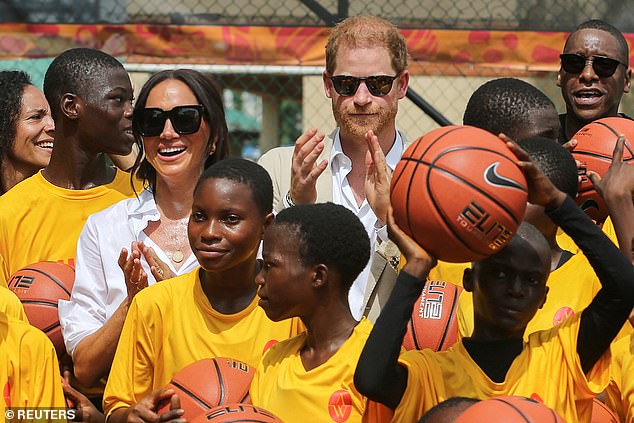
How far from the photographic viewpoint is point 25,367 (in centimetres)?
434

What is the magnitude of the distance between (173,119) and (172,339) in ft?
4.11

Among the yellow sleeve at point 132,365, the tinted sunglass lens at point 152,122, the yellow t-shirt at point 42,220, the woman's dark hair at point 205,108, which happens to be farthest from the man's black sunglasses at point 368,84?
the yellow sleeve at point 132,365

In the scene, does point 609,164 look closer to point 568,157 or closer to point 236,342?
point 568,157

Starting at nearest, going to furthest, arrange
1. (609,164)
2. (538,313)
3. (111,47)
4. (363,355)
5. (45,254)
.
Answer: (363,355)
(538,313)
(609,164)
(45,254)
(111,47)

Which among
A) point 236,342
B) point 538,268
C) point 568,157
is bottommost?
point 236,342

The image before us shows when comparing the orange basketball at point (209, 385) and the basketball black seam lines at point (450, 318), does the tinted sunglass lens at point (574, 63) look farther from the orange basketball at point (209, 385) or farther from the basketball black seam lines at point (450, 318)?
the orange basketball at point (209, 385)

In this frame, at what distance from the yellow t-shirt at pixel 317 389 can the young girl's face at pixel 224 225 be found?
544 mm

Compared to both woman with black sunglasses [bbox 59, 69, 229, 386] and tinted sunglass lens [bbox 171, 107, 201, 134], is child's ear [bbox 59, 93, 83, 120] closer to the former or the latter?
woman with black sunglasses [bbox 59, 69, 229, 386]

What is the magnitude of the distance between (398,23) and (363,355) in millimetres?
6277

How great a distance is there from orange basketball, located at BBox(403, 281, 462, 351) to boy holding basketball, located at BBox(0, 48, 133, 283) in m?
2.01

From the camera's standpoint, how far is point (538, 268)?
416 centimetres

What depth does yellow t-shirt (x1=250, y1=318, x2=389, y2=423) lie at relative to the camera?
Answer: 421 centimetres

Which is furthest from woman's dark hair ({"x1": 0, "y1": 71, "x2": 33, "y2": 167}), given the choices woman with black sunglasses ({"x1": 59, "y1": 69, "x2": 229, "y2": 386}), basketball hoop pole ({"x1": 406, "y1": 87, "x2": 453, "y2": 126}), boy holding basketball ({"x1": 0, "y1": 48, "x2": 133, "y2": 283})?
basketball hoop pole ({"x1": 406, "y1": 87, "x2": 453, "y2": 126})

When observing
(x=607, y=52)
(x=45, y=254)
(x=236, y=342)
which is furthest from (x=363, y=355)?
(x=607, y=52)
